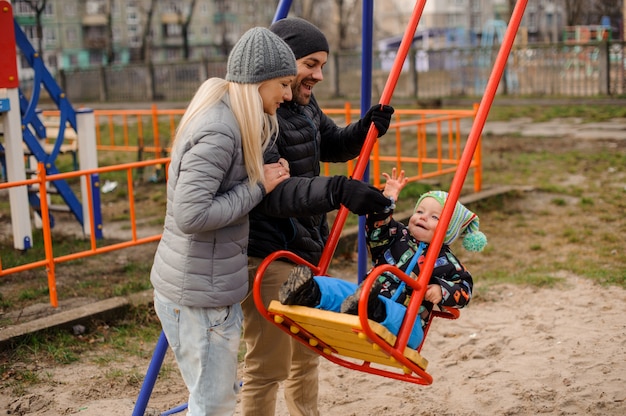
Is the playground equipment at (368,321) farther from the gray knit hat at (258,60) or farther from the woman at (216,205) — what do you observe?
the gray knit hat at (258,60)

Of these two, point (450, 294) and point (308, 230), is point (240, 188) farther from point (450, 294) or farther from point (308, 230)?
point (450, 294)

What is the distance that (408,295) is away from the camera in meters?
2.87

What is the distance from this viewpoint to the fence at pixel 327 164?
581 centimetres

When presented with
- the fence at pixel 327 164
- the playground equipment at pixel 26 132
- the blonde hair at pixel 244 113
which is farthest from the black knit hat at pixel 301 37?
the playground equipment at pixel 26 132

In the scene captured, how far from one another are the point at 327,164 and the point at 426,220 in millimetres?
5168

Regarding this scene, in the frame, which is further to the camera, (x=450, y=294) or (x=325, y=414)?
(x=325, y=414)

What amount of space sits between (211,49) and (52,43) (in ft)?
38.5

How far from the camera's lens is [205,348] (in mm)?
2615

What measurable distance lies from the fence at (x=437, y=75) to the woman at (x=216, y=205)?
1718cm

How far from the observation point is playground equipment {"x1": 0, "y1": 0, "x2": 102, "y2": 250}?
253 inches

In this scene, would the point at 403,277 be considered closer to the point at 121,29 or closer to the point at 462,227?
the point at 462,227

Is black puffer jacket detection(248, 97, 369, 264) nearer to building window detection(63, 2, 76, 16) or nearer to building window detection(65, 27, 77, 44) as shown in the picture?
building window detection(65, 27, 77, 44)

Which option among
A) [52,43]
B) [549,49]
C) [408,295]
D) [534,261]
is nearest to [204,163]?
[408,295]

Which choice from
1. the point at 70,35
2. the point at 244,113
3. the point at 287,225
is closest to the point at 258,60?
the point at 244,113
